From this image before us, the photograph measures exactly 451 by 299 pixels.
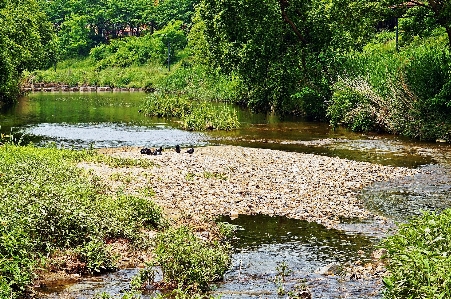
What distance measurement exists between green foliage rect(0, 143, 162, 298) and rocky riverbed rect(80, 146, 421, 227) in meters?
1.72

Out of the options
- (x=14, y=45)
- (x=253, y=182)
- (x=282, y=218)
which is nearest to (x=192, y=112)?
(x=14, y=45)

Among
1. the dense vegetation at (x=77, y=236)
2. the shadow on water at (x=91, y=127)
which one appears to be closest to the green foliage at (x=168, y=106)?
the shadow on water at (x=91, y=127)

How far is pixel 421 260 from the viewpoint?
6719 millimetres

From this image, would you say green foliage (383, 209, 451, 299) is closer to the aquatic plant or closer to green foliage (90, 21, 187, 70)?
the aquatic plant

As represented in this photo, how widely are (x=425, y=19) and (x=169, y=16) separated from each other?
70332mm

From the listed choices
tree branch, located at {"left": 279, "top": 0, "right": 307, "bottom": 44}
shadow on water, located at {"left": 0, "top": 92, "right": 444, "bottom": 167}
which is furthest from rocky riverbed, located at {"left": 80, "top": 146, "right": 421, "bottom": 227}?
tree branch, located at {"left": 279, "top": 0, "right": 307, "bottom": 44}

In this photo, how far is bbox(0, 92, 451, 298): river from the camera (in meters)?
9.66

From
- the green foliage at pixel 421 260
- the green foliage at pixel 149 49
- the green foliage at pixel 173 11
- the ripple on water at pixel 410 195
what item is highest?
the green foliage at pixel 173 11

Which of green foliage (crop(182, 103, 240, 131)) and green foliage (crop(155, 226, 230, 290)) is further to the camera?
green foliage (crop(182, 103, 240, 131))

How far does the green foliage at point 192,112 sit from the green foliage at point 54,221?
1830 centimetres

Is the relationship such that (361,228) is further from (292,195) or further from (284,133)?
(284,133)

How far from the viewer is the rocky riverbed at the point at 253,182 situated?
1435 cm

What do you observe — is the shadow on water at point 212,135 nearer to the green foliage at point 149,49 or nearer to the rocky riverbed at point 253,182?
the rocky riverbed at point 253,182

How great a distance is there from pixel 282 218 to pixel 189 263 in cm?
474
